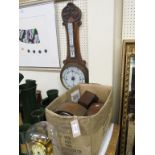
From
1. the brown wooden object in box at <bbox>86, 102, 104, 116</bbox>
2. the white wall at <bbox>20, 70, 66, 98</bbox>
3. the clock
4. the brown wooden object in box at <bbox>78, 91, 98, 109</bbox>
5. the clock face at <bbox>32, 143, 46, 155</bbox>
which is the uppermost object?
the clock

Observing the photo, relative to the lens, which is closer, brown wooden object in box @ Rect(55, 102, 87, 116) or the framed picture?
brown wooden object in box @ Rect(55, 102, 87, 116)

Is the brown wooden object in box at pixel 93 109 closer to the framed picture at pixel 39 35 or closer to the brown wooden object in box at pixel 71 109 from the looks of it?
the brown wooden object in box at pixel 71 109

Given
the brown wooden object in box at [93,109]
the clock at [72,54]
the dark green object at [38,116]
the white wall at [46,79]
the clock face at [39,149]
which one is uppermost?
the clock at [72,54]

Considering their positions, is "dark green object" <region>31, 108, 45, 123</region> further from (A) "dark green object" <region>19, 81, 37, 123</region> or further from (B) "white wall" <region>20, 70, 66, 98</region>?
(B) "white wall" <region>20, 70, 66, 98</region>

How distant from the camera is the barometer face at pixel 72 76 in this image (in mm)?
1597

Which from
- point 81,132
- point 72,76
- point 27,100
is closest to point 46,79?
point 72,76

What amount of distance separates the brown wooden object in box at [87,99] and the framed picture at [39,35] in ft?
1.76

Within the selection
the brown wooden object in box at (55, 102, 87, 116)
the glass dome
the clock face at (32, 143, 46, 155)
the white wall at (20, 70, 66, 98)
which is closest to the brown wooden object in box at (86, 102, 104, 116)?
the brown wooden object in box at (55, 102, 87, 116)

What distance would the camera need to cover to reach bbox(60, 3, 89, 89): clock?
152 centimetres

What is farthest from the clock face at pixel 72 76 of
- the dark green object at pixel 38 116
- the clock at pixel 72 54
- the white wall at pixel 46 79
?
the dark green object at pixel 38 116

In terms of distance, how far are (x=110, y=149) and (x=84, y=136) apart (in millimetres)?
299
